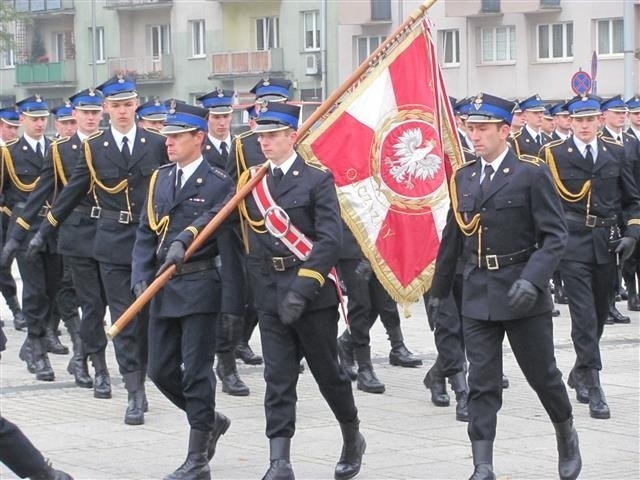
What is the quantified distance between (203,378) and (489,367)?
5.16 ft

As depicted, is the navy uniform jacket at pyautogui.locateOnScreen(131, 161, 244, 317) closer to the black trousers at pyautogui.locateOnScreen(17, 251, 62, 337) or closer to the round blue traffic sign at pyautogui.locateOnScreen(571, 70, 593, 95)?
the black trousers at pyautogui.locateOnScreen(17, 251, 62, 337)

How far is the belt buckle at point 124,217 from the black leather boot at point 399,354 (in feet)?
10.4

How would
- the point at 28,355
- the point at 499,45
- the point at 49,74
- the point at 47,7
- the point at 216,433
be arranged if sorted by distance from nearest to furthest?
the point at 216,433, the point at 28,355, the point at 499,45, the point at 49,74, the point at 47,7

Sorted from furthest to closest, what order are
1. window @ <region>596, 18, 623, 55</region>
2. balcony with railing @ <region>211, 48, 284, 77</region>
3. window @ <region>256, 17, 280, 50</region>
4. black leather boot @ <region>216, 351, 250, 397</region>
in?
window @ <region>256, 17, 280, 50</region> → balcony with railing @ <region>211, 48, 284, 77</region> → window @ <region>596, 18, 623, 55</region> → black leather boot @ <region>216, 351, 250, 397</region>

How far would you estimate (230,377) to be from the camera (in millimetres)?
11789

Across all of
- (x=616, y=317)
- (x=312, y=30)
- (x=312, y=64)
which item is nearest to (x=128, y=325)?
(x=616, y=317)

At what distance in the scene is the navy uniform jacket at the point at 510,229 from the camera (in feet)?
27.1

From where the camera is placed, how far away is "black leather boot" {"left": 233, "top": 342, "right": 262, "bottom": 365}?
13375mm

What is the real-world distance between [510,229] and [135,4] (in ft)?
187

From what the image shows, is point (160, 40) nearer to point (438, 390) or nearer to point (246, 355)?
point (246, 355)

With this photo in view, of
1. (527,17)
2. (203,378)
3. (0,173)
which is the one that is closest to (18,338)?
(0,173)

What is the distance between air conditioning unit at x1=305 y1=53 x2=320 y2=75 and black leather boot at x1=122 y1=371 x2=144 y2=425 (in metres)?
46.7

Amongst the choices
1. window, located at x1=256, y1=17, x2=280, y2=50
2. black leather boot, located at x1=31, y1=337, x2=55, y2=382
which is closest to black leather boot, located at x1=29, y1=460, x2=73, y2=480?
black leather boot, located at x1=31, y1=337, x2=55, y2=382

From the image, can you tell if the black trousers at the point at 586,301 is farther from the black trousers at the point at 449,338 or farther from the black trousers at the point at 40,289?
the black trousers at the point at 40,289
